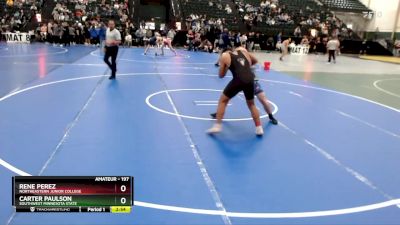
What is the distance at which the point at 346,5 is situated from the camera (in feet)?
114

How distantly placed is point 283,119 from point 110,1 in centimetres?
2390

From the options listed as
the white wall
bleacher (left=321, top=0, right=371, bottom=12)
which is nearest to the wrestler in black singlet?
the white wall

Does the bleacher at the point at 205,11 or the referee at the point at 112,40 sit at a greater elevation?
the bleacher at the point at 205,11

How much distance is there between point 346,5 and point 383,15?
362 centimetres

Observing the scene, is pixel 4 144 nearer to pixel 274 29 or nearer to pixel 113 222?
pixel 113 222

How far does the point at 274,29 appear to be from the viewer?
29.3 m
